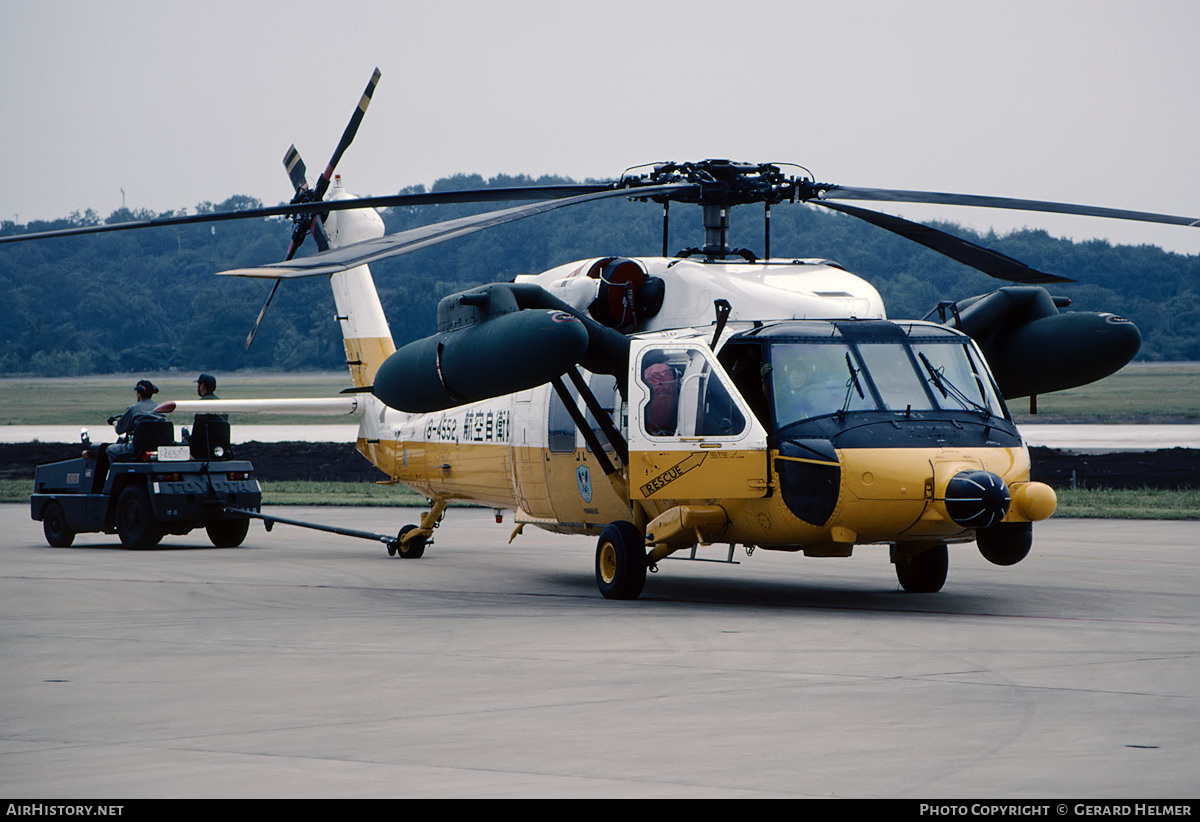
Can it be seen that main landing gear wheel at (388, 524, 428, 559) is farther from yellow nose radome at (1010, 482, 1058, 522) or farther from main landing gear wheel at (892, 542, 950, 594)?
yellow nose radome at (1010, 482, 1058, 522)

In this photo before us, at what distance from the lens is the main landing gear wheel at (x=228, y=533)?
19.9 meters

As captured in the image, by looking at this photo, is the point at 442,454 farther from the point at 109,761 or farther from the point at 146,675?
the point at 109,761

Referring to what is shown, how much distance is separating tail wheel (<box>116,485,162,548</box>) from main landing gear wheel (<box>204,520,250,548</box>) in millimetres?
841

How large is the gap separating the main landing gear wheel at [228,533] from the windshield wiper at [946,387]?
10212mm

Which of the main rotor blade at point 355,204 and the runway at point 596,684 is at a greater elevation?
the main rotor blade at point 355,204

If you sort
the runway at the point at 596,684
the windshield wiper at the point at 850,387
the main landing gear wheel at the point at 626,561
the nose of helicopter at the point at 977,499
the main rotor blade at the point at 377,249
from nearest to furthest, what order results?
the runway at the point at 596,684
the main rotor blade at the point at 377,249
the nose of helicopter at the point at 977,499
the windshield wiper at the point at 850,387
the main landing gear wheel at the point at 626,561

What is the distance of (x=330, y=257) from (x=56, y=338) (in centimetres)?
13160

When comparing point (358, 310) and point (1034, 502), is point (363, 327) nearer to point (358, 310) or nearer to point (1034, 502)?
point (358, 310)

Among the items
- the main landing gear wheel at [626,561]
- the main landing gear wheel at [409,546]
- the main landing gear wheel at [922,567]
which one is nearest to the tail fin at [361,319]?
the main landing gear wheel at [409,546]

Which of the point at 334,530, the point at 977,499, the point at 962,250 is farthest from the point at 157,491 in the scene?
the point at 977,499

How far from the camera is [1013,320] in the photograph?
14812 millimetres

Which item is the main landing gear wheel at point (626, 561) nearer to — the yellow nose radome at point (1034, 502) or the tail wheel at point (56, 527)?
the yellow nose radome at point (1034, 502)

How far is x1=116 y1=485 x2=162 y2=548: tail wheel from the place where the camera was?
62.7ft
